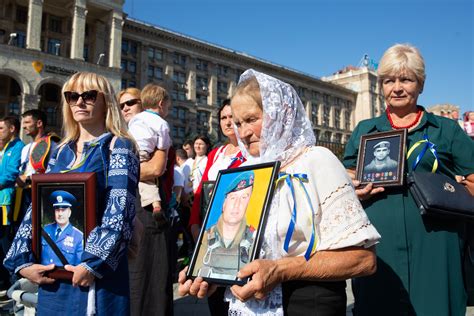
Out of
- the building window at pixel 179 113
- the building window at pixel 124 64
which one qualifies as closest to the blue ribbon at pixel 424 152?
the building window at pixel 179 113

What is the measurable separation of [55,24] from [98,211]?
4465cm

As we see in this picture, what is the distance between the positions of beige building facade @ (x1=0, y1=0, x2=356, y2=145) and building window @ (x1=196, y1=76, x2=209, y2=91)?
5 centimetres

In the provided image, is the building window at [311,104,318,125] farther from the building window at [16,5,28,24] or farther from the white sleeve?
the white sleeve

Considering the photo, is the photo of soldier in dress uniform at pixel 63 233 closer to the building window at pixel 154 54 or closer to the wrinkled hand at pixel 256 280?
the wrinkled hand at pixel 256 280

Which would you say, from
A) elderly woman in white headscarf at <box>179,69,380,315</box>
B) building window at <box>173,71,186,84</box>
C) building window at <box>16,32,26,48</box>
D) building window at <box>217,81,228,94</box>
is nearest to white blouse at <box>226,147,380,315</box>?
elderly woman in white headscarf at <box>179,69,380,315</box>

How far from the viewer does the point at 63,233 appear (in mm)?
1944

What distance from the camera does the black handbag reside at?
207cm

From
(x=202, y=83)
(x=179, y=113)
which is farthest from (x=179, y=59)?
(x=179, y=113)

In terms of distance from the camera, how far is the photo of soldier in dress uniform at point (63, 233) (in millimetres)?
1919

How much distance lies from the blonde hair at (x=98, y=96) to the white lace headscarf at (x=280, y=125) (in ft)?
2.97

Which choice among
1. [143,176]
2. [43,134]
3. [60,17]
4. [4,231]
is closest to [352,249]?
[143,176]

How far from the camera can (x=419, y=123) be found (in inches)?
95.4

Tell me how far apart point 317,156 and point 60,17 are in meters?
45.4

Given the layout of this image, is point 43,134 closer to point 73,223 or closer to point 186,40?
point 73,223
